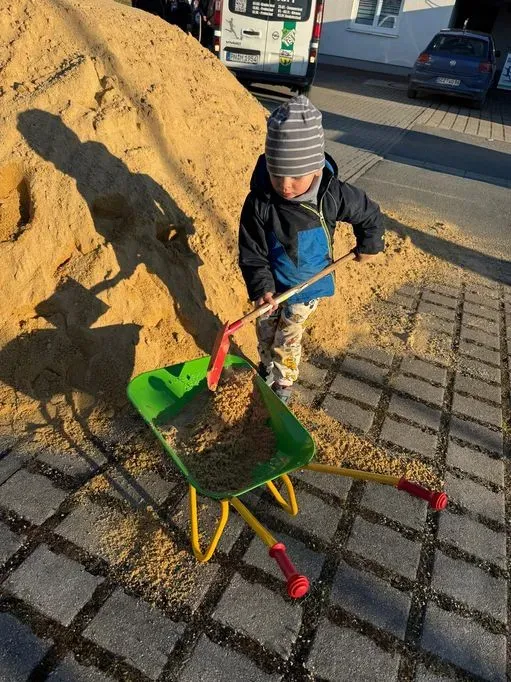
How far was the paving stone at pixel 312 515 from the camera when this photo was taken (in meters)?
2.54

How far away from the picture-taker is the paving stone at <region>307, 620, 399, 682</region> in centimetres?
201


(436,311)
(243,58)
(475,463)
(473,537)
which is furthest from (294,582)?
(243,58)

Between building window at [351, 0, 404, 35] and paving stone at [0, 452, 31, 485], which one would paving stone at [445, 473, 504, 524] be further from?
building window at [351, 0, 404, 35]

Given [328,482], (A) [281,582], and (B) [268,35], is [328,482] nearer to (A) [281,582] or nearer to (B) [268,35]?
(A) [281,582]

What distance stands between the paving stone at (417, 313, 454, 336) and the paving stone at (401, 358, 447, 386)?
527mm

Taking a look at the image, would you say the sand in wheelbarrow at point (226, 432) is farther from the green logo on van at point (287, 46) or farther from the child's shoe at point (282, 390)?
the green logo on van at point (287, 46)

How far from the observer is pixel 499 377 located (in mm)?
3793

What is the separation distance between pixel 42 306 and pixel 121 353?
20.5 inches

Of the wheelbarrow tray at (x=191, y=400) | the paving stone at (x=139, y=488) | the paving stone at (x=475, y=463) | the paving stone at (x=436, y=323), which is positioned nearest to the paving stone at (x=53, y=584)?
the paving stone at (x=139, y=488)

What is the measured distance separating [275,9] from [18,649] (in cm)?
1150

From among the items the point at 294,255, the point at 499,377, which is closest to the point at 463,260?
the point at 499,377

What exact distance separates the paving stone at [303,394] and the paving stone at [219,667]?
157 cm

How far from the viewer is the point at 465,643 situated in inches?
84.9

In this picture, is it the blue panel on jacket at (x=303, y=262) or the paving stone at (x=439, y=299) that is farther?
the paving stone at (x=439, y=299)
